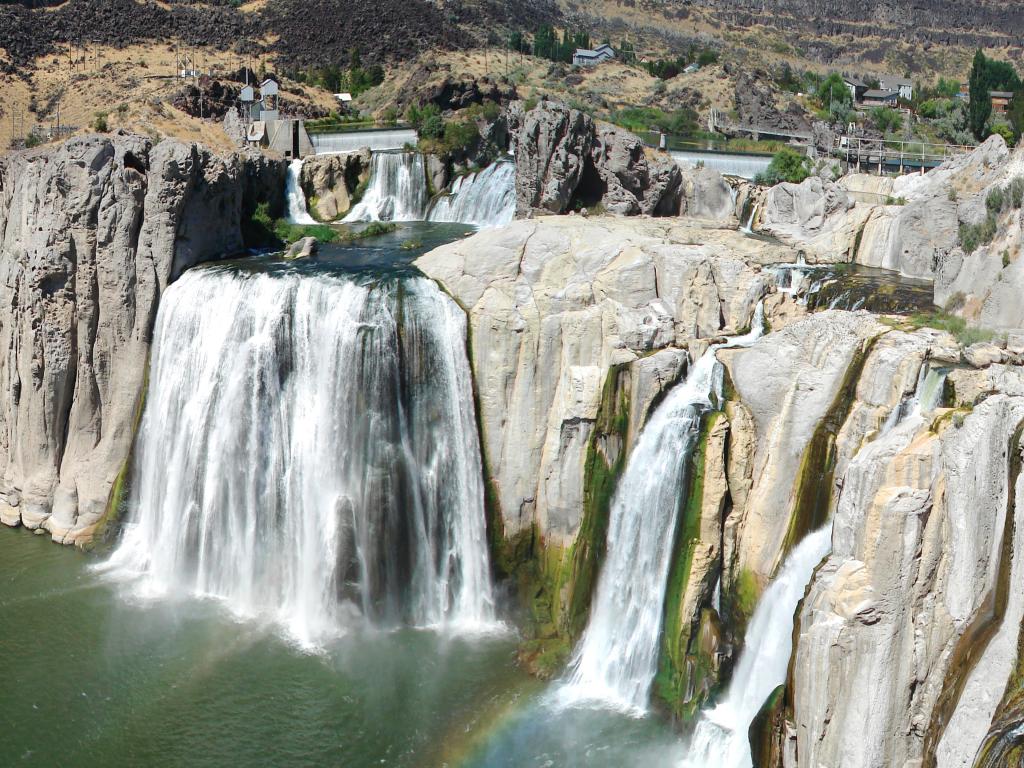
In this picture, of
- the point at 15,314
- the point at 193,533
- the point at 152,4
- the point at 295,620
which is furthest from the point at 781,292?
the point at 152,4

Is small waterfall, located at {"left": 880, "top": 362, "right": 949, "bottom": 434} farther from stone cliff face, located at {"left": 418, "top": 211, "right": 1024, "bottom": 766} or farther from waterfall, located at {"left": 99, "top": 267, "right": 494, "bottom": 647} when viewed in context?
waterfall, located at {"left": 99, "top": 267, "right": 494, "bottom": 647}

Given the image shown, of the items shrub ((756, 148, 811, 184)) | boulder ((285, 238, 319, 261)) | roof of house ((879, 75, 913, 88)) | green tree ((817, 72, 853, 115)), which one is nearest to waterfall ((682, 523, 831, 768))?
boulder ((285, 238, 319, 261))

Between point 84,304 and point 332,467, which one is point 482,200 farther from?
point 332,467

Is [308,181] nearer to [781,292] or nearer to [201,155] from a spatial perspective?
[201,155]

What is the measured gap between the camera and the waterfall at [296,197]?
125 feet

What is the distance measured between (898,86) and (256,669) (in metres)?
Result: 76.6

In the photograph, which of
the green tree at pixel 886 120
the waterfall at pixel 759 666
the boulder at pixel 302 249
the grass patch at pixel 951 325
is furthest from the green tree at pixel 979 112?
the waterfall at pixel 759 666

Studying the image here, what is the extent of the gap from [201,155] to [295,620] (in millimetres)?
13322

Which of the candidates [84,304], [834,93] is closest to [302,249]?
[84,304]

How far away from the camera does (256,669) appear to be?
66.6 ft

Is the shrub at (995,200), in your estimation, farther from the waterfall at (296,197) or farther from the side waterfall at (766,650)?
the waterfall at (296,197)

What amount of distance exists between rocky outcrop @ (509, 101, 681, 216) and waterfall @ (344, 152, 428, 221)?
842cm

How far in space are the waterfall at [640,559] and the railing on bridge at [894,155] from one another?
829 inches

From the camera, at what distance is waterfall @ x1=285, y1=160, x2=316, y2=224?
38156 millimetres
